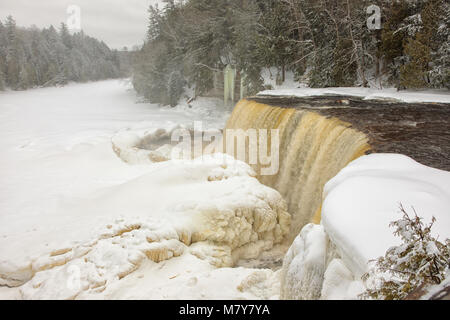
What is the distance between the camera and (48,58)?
38625 millimetres

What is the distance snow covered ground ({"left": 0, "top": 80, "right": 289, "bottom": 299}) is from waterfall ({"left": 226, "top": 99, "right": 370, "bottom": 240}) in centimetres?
61

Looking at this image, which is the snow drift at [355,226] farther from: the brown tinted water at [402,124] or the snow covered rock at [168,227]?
the snow covered rock at [168,227]

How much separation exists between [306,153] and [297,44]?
37.3ft

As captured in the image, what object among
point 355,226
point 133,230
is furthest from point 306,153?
point 355,226

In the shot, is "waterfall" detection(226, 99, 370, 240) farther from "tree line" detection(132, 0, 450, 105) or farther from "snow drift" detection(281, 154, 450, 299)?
"tree line" detection(132, 0, 450, 105)

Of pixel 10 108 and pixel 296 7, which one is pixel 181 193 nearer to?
pixel 296 7

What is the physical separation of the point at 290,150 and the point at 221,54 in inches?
588

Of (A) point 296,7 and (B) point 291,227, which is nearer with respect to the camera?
(B) point 291,227

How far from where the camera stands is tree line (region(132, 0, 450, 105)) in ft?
30.5

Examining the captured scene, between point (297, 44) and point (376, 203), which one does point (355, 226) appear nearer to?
point (376, 203)

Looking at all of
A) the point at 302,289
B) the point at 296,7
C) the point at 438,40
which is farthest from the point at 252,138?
the point at 296,7

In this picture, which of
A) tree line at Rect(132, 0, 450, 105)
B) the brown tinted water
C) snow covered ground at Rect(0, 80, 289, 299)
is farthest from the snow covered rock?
tree line at Rect(132, 0, 450, 105)

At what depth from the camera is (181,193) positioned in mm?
5406
